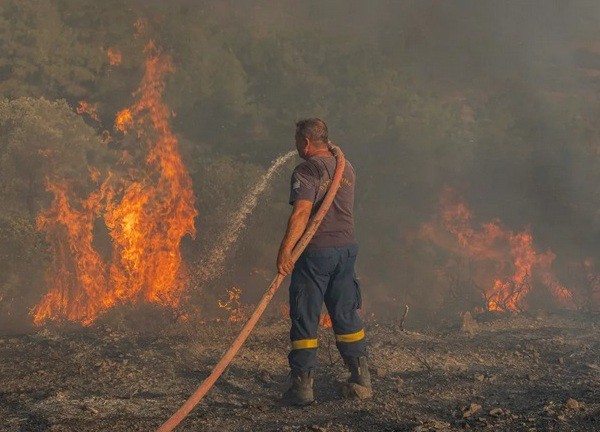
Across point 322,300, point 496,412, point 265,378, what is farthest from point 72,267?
point 496,412

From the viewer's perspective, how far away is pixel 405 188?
632 inches

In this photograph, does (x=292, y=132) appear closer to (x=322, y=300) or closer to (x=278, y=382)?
(x=278, y=382)

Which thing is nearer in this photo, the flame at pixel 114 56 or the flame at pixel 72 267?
the flame at pixel 72 267

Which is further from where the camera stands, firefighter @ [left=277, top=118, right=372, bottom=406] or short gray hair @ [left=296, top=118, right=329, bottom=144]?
short gray hair @ [left=296, top=118, right=329, bottom=144]

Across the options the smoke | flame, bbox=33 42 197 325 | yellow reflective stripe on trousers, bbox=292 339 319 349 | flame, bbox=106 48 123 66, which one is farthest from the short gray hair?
flame, bbox=106 48 123 66

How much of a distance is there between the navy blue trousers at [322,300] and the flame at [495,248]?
9195mm

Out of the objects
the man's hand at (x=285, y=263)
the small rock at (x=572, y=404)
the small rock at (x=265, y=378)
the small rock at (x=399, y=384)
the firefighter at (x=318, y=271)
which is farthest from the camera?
the small rock at (x=265, y=378)

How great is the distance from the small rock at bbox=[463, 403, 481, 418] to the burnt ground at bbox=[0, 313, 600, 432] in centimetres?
2

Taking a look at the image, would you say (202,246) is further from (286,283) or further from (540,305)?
(540,305)

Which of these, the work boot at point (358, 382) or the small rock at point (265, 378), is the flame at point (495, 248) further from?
the work boot at point (358, 382)

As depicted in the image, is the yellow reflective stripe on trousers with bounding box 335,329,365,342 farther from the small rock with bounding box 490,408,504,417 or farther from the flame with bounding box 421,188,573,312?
the flame with bounding box 421,188,573,312

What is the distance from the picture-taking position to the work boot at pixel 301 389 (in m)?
4.97

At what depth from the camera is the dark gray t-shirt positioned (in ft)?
16.2

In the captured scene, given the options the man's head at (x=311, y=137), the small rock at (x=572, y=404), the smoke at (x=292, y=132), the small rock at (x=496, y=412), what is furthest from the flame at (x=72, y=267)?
the small rock at (x=572, y=404)
